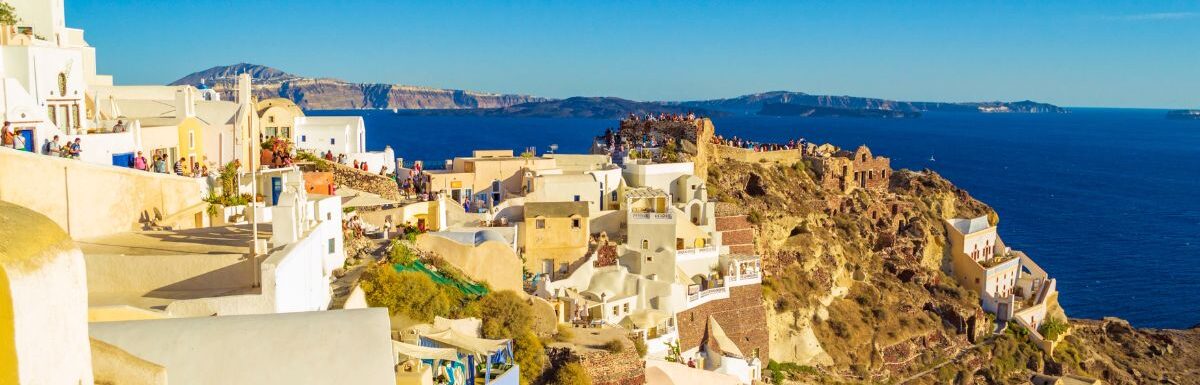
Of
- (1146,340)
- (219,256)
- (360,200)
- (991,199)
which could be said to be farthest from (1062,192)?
(219,256)

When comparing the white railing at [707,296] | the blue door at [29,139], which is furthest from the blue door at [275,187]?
the white railing at [707,296]

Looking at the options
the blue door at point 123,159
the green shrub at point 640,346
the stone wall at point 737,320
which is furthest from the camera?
the stone wall at point 737,320

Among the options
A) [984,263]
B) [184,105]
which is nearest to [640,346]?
[184,105]

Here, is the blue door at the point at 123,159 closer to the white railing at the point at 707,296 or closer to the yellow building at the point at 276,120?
the yellow building at the point at 276,120

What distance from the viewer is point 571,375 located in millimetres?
23047

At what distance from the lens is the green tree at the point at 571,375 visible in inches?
902

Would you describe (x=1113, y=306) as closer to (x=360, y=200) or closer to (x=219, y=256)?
(x=360, y=200)

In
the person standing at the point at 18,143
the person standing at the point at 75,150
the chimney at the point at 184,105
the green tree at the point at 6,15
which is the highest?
the green tree at the point at 6,15

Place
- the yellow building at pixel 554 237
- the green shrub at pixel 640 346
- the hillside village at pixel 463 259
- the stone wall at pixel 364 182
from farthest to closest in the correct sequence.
A: the stone wall at pixel 364 182, the yellow building at pixel 554 237, the green shrub at pixel 640 346, the hillside village at pixel 463 259

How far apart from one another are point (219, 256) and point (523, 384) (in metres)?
8.35

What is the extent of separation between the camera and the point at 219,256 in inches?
603

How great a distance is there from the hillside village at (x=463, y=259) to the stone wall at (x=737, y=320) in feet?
0.34

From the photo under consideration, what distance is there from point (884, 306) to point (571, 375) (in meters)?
25.1

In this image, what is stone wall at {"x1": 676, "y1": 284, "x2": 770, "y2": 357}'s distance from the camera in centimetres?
3316
